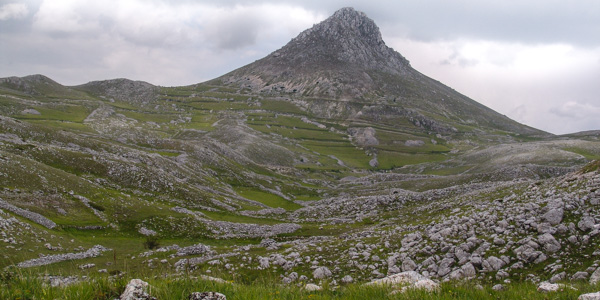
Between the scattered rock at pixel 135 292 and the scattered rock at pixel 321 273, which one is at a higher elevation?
the scattered rock at pixel 135 292

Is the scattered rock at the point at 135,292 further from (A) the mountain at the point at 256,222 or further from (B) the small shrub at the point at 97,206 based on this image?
(B) the small shrub at the point at 97,206

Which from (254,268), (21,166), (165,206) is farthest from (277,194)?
(254,268)

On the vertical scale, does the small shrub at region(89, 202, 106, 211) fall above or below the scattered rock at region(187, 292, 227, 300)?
below

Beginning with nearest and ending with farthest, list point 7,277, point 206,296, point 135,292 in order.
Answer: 1. point 135,292
2. point 206,296
3. point 7,277

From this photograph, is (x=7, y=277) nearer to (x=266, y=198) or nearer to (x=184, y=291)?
(x=184, y=291)

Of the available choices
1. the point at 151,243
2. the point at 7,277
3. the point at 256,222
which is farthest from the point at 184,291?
the point at 256,222

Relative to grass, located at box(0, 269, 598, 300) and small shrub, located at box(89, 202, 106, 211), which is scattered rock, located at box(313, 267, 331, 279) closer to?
grass, located at box(0, 269, 598, 300)

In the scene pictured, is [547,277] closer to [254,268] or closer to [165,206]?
[254,268]

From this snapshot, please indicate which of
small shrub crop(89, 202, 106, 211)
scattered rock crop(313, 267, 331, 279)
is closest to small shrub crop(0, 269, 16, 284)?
scattered rock crop(313, 267, 331, 279)

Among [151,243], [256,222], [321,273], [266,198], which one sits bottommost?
[266,198]

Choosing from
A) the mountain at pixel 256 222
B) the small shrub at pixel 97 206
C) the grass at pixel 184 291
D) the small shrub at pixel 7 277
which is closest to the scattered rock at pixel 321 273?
the mountain at pixel 256 222

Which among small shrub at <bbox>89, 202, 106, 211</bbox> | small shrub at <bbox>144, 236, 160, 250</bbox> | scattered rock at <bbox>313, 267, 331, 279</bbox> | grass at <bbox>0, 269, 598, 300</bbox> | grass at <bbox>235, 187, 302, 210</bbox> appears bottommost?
grass at <bbox>235, 187, 302, 210</bbox>

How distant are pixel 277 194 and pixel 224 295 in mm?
94298

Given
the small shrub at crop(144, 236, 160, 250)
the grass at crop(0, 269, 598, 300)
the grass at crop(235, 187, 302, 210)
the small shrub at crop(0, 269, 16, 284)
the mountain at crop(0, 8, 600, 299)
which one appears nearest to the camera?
the grass at crop(0, 269, 598, 300)
